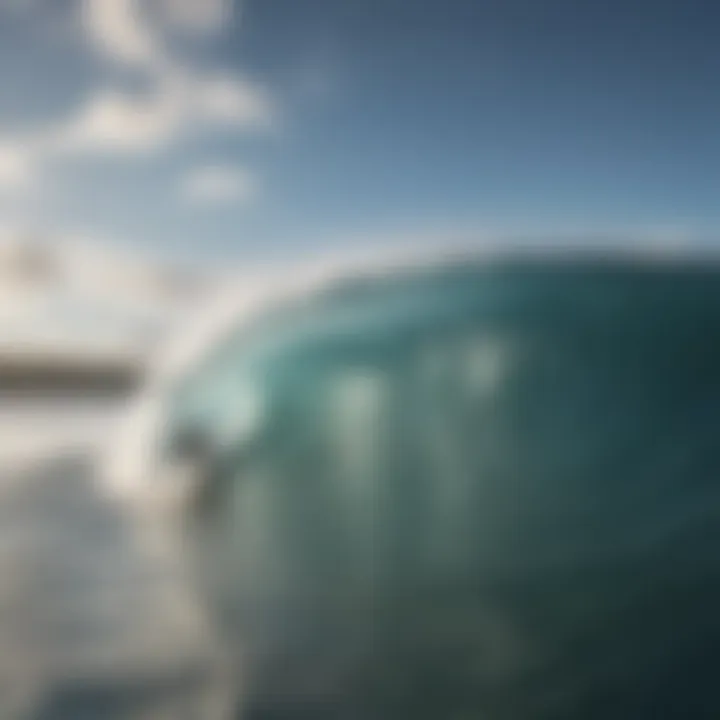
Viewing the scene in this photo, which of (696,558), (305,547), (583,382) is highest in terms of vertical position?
(583,382)

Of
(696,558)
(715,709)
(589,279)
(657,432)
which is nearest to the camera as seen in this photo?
(715,709)

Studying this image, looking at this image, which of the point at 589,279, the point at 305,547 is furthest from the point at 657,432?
the point at 305,547

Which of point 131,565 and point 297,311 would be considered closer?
point 131,565

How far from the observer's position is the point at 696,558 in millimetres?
3078

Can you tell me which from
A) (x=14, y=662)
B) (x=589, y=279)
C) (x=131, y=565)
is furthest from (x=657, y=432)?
(x=14, y=662)

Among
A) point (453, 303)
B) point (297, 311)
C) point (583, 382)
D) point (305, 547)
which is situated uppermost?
point (297, 311)

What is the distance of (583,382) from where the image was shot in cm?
450

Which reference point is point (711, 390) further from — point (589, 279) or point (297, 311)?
point (297, 311)

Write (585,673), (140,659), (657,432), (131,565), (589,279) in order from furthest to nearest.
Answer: (589,279)
(657,432)
(131,565)
(140,659)
(585,673)

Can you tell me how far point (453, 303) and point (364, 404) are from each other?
2.40ft

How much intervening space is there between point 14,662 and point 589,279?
364cm

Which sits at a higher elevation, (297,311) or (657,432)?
(297,311)

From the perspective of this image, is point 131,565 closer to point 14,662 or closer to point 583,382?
point 14,662

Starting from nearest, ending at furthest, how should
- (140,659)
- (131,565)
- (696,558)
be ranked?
1. (140,659)
2. (696,558)
3. (131,565)
